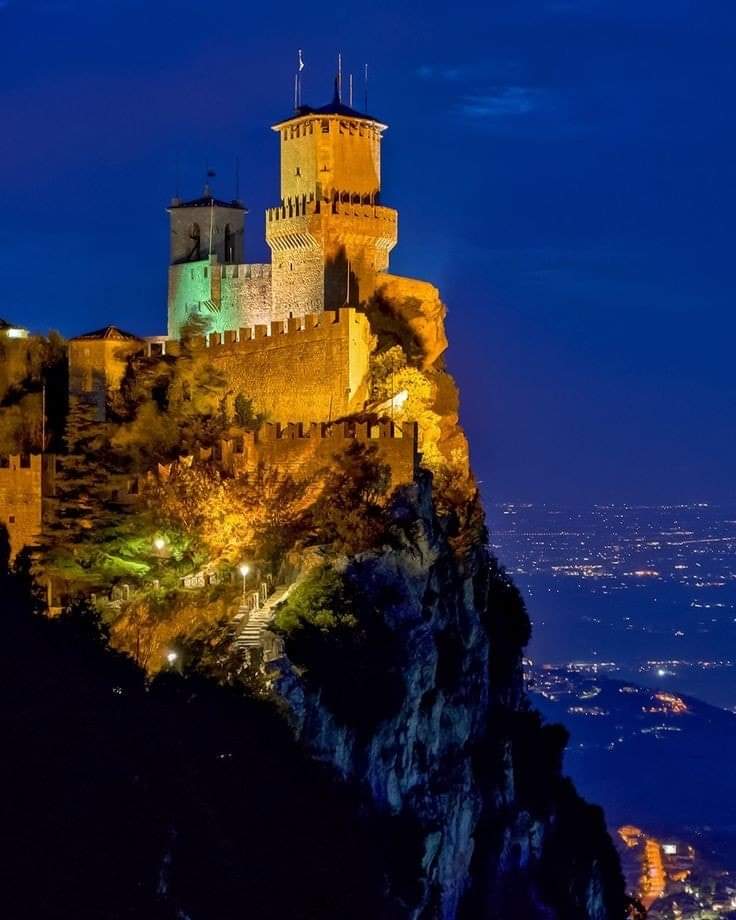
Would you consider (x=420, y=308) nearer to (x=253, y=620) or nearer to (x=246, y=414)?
(x=246, y=414)

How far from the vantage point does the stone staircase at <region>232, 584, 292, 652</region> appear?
33.9 m

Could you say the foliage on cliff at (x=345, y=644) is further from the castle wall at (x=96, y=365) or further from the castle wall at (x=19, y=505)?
the castle wall at (x=96, y=365)

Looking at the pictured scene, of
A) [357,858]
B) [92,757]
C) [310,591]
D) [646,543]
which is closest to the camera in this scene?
[92,757]

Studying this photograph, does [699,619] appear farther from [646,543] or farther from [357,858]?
[357,858]

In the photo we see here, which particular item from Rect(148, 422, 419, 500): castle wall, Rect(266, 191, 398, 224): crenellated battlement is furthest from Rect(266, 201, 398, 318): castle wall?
Rect(148, 422, 419, 500): castle wall

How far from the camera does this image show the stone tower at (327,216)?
45156 mm

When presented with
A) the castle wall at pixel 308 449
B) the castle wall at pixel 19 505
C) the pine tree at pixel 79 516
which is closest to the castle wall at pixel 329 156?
the castle wall at pixel 308 449

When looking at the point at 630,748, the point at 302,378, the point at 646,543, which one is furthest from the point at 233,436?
the point at 646,543

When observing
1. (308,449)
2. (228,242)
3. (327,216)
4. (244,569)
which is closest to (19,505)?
(244,569)

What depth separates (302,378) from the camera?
137 feet

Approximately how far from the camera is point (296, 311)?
45375 millimetres

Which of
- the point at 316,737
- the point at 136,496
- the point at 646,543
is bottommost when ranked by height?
the point at 316,737

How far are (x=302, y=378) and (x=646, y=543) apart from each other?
14692cm

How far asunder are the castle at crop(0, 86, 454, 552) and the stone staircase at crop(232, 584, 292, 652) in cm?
362
